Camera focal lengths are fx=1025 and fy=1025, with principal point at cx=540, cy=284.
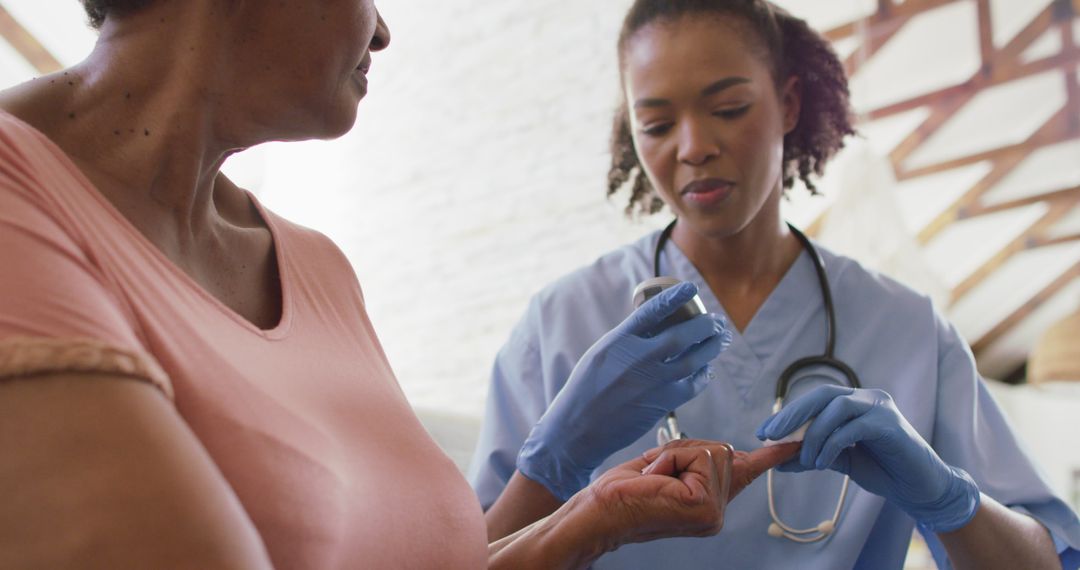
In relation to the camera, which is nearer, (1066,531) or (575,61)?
(1066,531)

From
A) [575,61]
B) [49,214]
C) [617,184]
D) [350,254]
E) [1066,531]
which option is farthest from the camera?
[350,254]

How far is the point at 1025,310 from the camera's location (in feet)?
22.6

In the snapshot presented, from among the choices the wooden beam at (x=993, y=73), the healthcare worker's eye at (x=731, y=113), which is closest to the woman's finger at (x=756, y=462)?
the healthcare worker's eye at (x=731, y=113)

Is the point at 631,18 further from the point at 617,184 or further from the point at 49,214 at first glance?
the point at 49,214

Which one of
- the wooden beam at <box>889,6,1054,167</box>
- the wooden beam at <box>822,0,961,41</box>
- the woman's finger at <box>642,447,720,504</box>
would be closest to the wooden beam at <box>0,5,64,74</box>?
the woman's finger at <box>642,447,720,504</box>

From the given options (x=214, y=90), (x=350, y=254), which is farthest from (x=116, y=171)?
(x=350, y=254)

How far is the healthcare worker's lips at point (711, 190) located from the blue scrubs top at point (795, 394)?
12cm

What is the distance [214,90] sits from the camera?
65 centimetres

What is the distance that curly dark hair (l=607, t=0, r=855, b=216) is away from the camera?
1.26 metres

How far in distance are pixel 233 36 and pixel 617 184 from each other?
860 millimetres

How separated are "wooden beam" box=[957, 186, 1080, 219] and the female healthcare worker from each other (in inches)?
191

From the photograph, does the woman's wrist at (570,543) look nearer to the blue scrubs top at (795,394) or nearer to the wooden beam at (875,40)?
the blue scrubs top at (795,394)

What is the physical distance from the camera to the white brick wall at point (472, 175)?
2441mm

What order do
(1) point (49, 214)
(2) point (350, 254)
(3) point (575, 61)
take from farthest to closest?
1. (2) point (350, 254)
2. (3) point (575, 61)
3. (1) point (49, 214)
